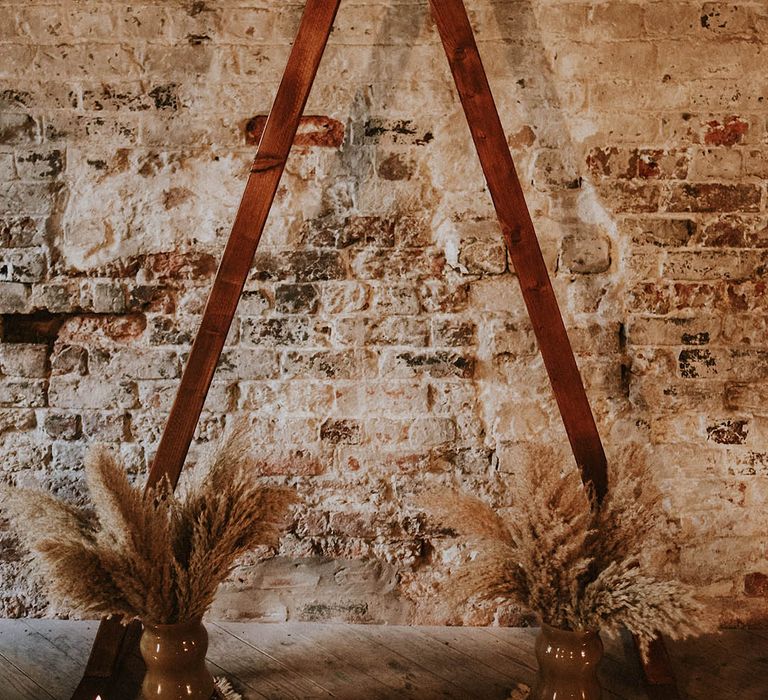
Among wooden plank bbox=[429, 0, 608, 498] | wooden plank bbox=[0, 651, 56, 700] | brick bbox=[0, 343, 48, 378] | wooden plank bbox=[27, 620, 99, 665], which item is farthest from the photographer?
brick bbox=[0, 343, 48, 378]

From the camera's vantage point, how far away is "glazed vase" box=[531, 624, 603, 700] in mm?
1556

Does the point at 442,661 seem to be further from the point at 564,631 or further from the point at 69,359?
the point at 69,359

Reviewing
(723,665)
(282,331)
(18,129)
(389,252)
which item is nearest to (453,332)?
(389,252)

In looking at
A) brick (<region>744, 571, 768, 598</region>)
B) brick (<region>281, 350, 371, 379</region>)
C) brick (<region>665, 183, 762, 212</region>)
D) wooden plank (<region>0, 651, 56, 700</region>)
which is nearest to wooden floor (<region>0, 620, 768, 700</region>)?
wooden plank (<region>0, 651, 56, 700</region>)

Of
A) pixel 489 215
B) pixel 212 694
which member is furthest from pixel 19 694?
pixel 489 215

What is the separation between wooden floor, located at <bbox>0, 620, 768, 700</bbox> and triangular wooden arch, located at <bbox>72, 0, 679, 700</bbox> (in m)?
0.16

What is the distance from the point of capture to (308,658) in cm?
197

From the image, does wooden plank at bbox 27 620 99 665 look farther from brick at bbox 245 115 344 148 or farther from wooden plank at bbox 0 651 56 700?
brick at bbox 245 115 344 148

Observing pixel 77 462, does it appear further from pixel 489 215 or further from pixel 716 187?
pixel 716 187

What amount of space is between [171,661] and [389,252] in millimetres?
1274

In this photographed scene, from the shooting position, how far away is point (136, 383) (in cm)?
210

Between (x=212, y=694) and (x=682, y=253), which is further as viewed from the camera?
(x=682, y=253)

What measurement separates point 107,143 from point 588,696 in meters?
2.05

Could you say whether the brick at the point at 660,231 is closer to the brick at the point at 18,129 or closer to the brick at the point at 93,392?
the brick at the point at 93,392
